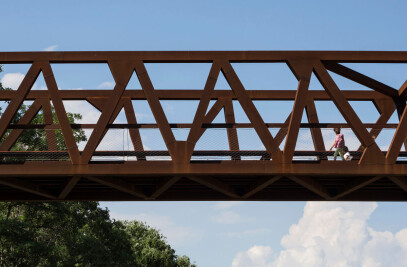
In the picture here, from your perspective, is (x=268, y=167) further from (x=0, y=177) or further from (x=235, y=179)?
(x=0, y=177)

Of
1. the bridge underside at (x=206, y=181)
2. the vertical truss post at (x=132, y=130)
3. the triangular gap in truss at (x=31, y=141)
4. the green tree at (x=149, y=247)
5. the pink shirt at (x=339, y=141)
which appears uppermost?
the green tree at (x=149, y=247)

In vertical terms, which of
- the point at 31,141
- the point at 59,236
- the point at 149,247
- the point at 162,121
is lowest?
the point at 162,121

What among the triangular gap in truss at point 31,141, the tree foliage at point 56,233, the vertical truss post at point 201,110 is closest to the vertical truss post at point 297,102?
the vertical truss post at point 201,110

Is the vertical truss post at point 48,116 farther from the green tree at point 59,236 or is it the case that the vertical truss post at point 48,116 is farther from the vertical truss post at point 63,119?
the green tree at point 59,236

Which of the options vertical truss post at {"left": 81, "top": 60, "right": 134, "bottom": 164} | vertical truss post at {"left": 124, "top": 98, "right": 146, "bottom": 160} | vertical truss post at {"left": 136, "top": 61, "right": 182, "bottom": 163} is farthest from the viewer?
vertical truss post at {"left": 124, "top": 98, "right": 146, "bottom": 160}

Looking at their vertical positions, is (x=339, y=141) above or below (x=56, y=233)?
below

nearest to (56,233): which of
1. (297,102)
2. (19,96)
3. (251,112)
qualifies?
(19,96)

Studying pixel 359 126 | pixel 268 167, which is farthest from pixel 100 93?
pixel 359 126

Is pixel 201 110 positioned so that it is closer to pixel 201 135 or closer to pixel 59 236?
pixel 201 135

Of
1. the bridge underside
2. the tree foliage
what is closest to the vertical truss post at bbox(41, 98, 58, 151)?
the bridge underside

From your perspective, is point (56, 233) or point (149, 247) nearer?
point (56, 233)

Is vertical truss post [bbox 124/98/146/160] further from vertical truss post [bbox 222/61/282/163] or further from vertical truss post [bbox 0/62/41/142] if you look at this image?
vertical truss post [bbox 222/61/282/163]

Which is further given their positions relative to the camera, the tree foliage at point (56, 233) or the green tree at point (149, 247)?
the green tree at point (149, 247)

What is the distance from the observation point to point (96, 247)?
1441 inches
